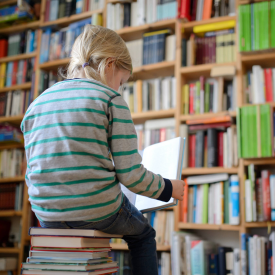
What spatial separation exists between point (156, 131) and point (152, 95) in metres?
0.26

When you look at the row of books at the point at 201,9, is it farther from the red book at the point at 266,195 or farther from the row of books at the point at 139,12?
the red book at the point at 266,195

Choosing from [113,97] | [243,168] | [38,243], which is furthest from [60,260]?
[243,168]

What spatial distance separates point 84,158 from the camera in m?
0.93

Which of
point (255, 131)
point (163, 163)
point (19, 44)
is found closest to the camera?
point (163, 163)

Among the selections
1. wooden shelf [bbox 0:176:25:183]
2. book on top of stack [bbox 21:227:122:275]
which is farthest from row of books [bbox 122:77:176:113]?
book on top of stack [bbox 21:227:122:275]

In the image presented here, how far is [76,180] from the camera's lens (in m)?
0.92

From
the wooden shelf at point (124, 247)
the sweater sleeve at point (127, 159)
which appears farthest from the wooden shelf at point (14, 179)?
the sweater sleeve at point (127, 159)

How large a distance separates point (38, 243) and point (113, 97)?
0.46 meters

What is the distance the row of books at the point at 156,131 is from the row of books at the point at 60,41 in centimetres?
89

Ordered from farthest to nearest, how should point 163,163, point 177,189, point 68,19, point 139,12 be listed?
point 68,19, point 139,12, point 163,163, point 177,189

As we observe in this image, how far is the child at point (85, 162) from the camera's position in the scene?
0.92m

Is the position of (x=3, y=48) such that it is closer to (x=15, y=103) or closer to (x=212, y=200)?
(x=15, y=103)

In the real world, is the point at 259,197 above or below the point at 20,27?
below

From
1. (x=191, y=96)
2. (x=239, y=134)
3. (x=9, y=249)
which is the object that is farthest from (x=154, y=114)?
(x=9, y=249)
